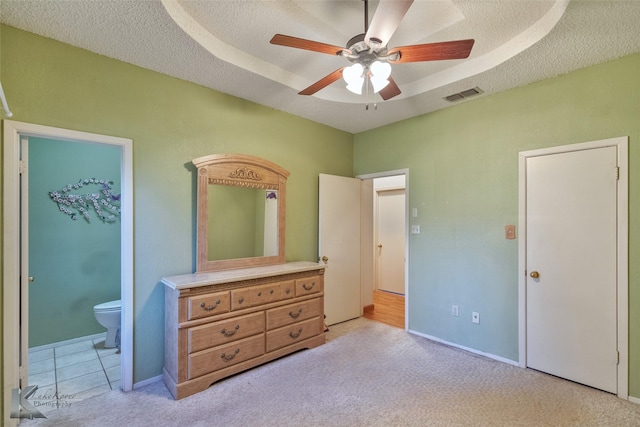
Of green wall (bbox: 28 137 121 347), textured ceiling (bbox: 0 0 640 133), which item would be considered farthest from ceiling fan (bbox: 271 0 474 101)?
green wall (bbox: 28 137 121 347)

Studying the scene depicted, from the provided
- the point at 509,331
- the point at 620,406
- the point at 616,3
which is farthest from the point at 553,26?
the point at 620,406

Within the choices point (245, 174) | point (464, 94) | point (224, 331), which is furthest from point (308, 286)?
point (464, 94)

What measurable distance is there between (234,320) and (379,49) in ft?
7.60

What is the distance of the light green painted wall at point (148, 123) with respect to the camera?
2035 millimetres

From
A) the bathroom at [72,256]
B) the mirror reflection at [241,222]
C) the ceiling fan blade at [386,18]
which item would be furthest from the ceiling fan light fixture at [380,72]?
the bathroom at [72,256]

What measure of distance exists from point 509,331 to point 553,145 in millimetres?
1756

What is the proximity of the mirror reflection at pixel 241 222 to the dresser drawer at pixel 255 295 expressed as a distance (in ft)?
1.52

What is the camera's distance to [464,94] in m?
2.93

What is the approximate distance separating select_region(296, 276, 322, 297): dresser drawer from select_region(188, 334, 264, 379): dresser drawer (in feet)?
1.85

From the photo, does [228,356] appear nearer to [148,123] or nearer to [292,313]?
[292,313]

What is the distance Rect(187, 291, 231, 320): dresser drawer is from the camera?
90.6 inches

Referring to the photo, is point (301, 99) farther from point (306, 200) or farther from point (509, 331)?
point (509, 331)

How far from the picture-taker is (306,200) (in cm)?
371

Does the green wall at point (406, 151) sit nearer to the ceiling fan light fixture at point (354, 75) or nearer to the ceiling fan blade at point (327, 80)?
the ceiling fan blade at point (327, 80)
